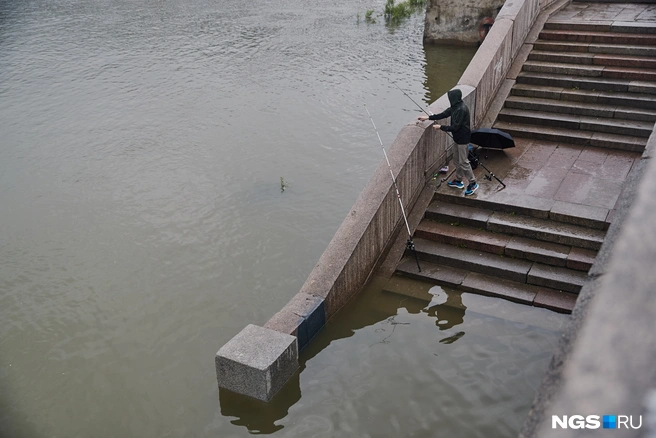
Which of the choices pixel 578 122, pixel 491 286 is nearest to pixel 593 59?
pixel 578 122

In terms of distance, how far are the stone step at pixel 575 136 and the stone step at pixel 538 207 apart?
2.08 m

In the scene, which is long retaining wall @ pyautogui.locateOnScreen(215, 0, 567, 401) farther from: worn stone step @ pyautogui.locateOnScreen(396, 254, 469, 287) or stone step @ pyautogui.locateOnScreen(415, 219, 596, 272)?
stone step @ pyautogui.locateOnScreen(415, 219, 596, 272)

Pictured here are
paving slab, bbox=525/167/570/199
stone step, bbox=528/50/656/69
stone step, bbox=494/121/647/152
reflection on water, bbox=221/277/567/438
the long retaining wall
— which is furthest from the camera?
stone step, bbox=528/50/656/69

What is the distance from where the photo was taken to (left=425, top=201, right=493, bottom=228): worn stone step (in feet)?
28.2

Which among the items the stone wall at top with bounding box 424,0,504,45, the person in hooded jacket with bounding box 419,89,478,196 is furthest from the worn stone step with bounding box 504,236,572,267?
the stone wall at top with bounding box 424,0,504,45

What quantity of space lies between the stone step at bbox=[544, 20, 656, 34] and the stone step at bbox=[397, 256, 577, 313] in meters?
6.63

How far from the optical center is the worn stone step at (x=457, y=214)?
28.2ft

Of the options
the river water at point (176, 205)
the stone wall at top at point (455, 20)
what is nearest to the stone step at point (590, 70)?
the river water at point (176, 205)

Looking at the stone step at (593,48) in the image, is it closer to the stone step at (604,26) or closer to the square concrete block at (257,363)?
the stone step at (604,26)

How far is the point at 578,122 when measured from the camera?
1038 cm

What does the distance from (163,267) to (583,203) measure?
19.8 ft

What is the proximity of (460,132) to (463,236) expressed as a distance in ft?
4.75

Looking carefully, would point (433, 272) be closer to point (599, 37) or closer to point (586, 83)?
point (586, 83)

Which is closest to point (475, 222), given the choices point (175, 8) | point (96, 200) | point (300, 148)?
point (300, 148)
